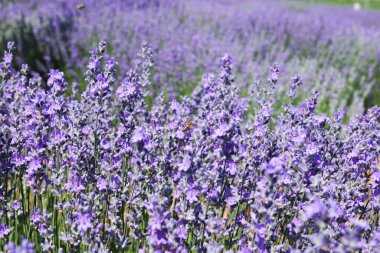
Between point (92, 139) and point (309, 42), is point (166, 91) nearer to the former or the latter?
point (92, 139)

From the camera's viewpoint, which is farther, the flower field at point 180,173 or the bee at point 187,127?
the bee at point 187,127

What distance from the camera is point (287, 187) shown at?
2283 mm

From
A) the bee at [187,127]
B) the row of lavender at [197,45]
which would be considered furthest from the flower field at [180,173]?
the row of lavender at [197,45]

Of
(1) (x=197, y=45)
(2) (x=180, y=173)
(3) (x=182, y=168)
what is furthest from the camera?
(1) (x=197, y=45)

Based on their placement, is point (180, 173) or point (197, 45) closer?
point (180, 173)

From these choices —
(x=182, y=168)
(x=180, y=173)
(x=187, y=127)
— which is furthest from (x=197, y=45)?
(x=182, y=168)

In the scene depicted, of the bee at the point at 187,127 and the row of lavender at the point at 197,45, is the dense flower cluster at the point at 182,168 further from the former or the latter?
the row of lavender at the point at 197,45

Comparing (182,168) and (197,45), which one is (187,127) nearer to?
(182,168)

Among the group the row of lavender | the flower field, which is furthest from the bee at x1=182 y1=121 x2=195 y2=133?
the row of lavender

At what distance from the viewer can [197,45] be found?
628 cm

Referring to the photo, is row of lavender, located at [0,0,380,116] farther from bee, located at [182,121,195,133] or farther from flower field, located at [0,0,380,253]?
flower field, located at [0,0,380,253]

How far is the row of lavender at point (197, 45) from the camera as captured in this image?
5828mm

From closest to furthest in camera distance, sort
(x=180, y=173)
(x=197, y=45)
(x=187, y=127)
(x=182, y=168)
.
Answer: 1. (x=182, y=168)
2. (x=180, y=173)
3. (x=187, y=127)
4. (x=197, y=45)

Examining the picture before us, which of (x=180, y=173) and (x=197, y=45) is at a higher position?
(x=197, y=45)
